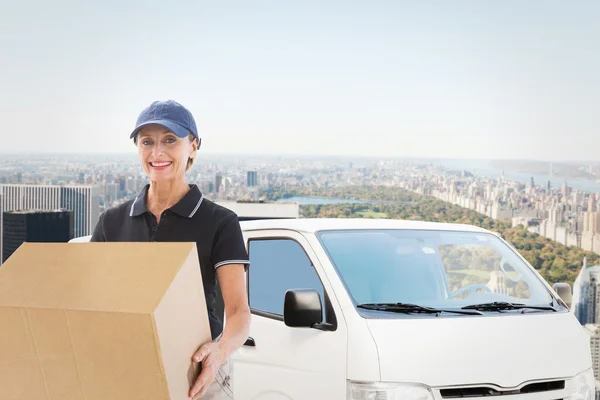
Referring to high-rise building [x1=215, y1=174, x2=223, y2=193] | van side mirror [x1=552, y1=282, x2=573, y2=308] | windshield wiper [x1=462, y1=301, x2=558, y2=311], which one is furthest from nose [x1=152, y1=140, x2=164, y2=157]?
high-rise building [x1=215, y1=174, x2=223, y2=193]

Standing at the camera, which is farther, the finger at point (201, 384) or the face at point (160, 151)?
the face at point (160, 151)

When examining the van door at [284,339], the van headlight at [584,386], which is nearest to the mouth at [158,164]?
the van door at [284,339]

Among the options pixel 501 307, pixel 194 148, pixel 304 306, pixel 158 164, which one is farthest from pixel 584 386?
pixel 158 164

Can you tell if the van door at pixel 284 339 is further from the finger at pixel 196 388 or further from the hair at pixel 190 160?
the finger at pixel 196 388

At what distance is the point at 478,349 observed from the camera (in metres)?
3.28

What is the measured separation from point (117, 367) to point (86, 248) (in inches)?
12.8

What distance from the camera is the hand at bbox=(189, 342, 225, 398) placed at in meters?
1.83

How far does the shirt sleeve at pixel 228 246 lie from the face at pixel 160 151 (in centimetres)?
23

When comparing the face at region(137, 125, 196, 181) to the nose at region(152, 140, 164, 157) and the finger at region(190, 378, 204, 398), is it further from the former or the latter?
the finger at region(190, 378, 204, 398)

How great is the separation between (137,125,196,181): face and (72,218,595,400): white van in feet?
3.57

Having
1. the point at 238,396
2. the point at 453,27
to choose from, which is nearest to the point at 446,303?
the point at 238,396

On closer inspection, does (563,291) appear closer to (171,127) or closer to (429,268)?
(429,268)

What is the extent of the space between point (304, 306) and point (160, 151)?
46.4 inches

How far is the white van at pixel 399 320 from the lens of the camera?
3.20 meters
